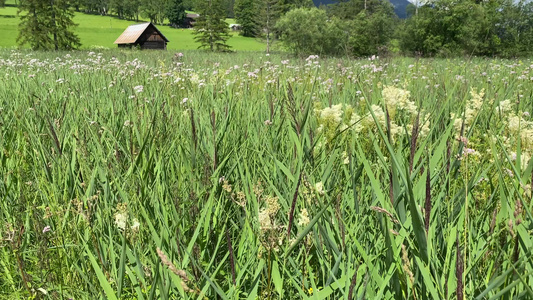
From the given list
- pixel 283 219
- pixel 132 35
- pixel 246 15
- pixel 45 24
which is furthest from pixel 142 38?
pixel 283 219

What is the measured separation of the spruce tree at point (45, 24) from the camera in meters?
34.5

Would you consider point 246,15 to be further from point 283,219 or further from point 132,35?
point 283,219

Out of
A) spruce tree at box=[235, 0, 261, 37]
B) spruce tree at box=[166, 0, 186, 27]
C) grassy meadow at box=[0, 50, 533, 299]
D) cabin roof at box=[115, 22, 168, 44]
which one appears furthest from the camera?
spruce tree at box=[166, 0, 186, 27]

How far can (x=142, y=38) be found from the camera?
67188mm

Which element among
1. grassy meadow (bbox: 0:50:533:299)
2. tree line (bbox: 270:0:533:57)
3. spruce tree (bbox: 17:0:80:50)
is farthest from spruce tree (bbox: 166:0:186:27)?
grassy meadow (bbox: 0:50:533:299)

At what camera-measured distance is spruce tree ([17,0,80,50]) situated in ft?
113

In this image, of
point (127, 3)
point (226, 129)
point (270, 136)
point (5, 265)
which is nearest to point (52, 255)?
point (5, 265)

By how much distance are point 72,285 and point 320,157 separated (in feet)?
4.16

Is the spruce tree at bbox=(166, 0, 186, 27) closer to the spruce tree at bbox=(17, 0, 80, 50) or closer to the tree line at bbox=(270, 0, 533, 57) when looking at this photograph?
the spruce tree at bbox=(17, 0, 80, 50)

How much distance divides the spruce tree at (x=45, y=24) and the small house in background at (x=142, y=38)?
78.0 ft

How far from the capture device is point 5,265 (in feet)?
4.66

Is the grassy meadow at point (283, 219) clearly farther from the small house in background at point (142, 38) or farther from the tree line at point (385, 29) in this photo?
the small house in background at point (142, 38)

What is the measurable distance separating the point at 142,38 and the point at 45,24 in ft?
108

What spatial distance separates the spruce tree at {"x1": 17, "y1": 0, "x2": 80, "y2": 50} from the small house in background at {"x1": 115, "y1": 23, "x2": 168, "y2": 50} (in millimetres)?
23782
